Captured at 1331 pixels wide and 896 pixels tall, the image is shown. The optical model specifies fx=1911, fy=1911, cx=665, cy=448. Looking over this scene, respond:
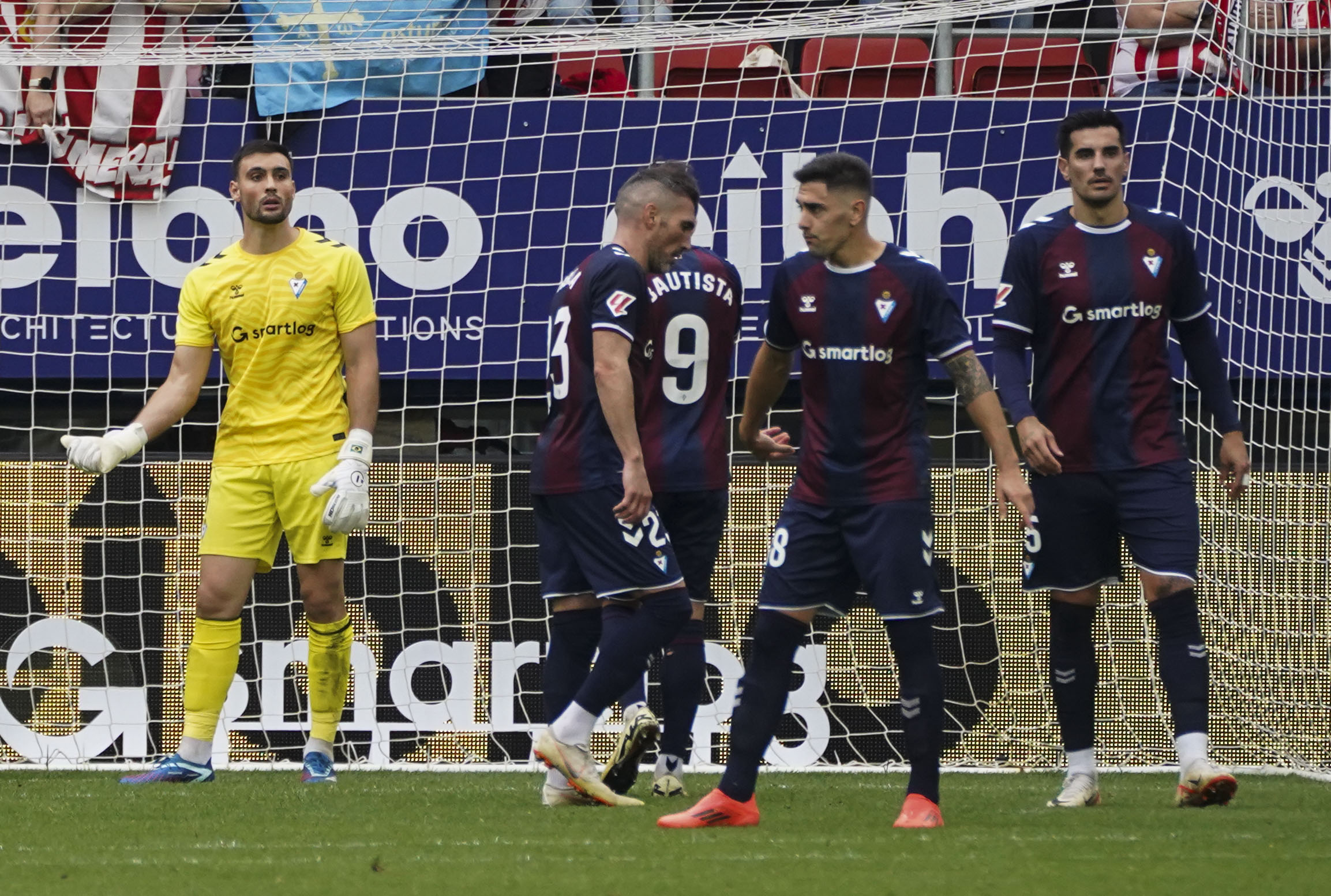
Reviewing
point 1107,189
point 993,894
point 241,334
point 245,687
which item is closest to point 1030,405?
point 1107,189

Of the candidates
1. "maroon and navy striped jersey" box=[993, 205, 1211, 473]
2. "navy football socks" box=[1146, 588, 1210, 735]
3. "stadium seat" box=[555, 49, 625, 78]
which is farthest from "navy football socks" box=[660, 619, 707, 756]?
"stadium seat" box=[555, 49, 625, 78]

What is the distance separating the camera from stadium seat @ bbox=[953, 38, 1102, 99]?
792 centimetres

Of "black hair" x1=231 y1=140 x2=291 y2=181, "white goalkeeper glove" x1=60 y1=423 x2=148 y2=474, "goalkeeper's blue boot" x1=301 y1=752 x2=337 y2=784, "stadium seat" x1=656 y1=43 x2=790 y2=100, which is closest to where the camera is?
"white goalkeeper glove" x1=60 y1=423 x2=148 y2=474

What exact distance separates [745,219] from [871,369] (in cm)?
285

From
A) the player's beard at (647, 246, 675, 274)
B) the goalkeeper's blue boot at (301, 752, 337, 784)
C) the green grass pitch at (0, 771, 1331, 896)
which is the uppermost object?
the player's beard at (647, 246, 675, 274)

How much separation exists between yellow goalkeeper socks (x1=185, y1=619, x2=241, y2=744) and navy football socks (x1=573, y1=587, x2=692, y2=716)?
141cm

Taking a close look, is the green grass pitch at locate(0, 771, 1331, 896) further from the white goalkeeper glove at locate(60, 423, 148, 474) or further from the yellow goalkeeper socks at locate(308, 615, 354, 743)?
the white goalkeeper glove at locate(60, 423, 148, 474)

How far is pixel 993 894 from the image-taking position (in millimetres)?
3621

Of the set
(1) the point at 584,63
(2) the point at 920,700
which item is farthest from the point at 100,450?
(1) the point at 584,63

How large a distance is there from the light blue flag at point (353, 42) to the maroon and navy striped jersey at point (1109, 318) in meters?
3.14

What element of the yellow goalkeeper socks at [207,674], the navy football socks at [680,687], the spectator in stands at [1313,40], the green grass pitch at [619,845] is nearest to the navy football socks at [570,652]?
the navy football socks at [680,687]

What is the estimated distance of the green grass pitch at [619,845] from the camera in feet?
12.4

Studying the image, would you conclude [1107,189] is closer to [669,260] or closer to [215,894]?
[669,260]

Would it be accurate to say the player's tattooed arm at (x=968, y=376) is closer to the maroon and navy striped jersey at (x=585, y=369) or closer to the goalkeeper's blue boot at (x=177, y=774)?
the maroon and navy striped jersey at (x=585, y=369)
